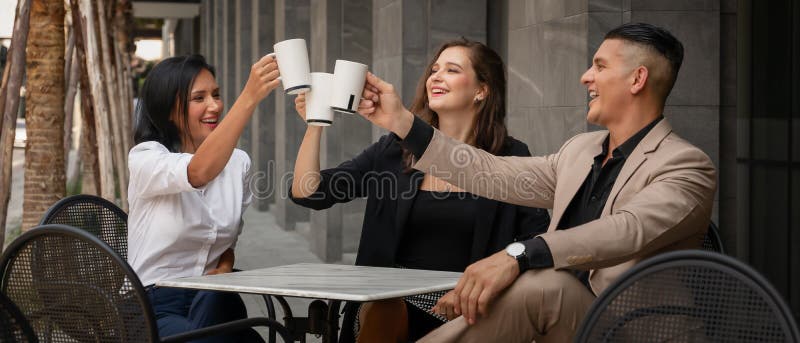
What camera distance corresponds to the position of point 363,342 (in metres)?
3.41

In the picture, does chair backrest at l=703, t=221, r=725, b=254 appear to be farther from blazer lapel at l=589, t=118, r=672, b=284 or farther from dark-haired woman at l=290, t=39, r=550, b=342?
dark-haired woman at l=290, t=39, r=550, b=342

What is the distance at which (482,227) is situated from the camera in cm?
416

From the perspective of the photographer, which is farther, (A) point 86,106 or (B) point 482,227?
(A) point 86,106

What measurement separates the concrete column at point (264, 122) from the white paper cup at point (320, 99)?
11.7 metres

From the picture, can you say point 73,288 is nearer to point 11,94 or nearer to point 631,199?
point 631,199

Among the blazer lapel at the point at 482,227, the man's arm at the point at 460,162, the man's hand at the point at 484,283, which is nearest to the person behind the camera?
the man's hand at the point at 484,283

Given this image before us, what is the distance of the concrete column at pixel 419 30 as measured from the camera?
7.53 meters

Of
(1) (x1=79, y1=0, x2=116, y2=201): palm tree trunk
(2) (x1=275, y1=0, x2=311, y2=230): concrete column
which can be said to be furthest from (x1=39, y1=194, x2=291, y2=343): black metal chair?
(2) (x1=275, y1=0, x2=311, y2=230): concrete column

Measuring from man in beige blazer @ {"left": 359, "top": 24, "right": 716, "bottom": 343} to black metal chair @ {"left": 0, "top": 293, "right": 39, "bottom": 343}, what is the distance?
107cm

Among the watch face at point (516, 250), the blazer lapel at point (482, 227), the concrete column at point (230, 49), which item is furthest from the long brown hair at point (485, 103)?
the concrete column at point (230, 49)

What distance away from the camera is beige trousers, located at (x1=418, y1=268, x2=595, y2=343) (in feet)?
8.63

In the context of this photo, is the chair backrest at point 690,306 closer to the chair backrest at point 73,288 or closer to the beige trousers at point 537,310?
the beige trousers at point 537,310

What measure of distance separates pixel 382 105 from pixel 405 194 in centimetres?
106

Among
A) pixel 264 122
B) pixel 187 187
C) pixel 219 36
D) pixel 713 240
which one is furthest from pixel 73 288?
pixel 219 36
